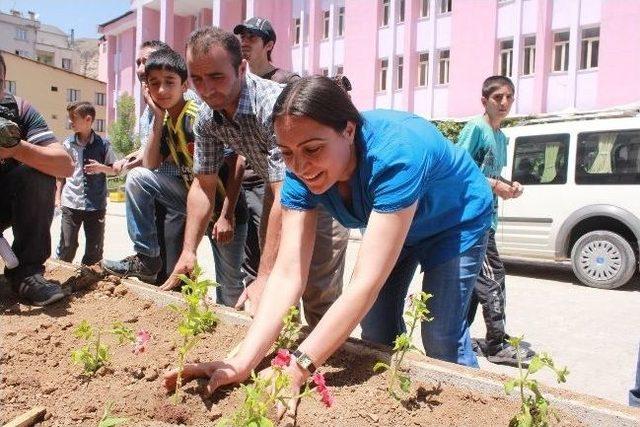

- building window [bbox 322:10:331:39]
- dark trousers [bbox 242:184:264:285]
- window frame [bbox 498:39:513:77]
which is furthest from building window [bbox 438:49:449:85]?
dark trousers [bbox 242:184:264:285]

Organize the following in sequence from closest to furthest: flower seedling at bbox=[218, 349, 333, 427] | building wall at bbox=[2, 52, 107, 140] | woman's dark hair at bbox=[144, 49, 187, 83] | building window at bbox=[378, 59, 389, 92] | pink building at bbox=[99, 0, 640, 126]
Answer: flower seedling at bbox=[218, 349, 333, 427] → woman's dark hair at bbox=[144, 49, 187, 83] → pink building at bbox=[99, 0, 640, 126] → building window at bbox=[378, 59, 389, 92] → building wall at bbox=[2, 52, 107, 140]

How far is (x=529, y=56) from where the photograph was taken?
19.7 metres

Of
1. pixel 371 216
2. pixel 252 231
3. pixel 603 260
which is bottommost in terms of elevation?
pixel 603 260

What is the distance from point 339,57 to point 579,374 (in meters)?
22.0

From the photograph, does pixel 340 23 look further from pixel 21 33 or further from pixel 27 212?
pixel 21 33

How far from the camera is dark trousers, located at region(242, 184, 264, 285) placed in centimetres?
395

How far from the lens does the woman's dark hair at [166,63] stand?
3541 mm

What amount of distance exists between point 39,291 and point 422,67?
20921 millimetres

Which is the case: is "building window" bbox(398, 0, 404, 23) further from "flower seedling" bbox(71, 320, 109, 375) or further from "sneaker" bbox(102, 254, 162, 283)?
"flower seedling" bbox(71, 320, 109, 375)

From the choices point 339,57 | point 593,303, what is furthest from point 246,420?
point 339,57

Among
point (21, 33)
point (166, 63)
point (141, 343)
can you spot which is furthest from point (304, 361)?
point (21, 33)

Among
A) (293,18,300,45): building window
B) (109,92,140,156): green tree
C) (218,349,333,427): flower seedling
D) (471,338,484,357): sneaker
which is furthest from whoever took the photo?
(109,92,140,156): green tree

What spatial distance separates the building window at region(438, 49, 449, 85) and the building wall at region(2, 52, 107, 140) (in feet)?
110

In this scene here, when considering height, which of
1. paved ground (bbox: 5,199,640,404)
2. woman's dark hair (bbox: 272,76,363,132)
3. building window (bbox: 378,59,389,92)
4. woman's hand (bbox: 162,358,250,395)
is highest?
building window (bbox: 378,59,389,92)
